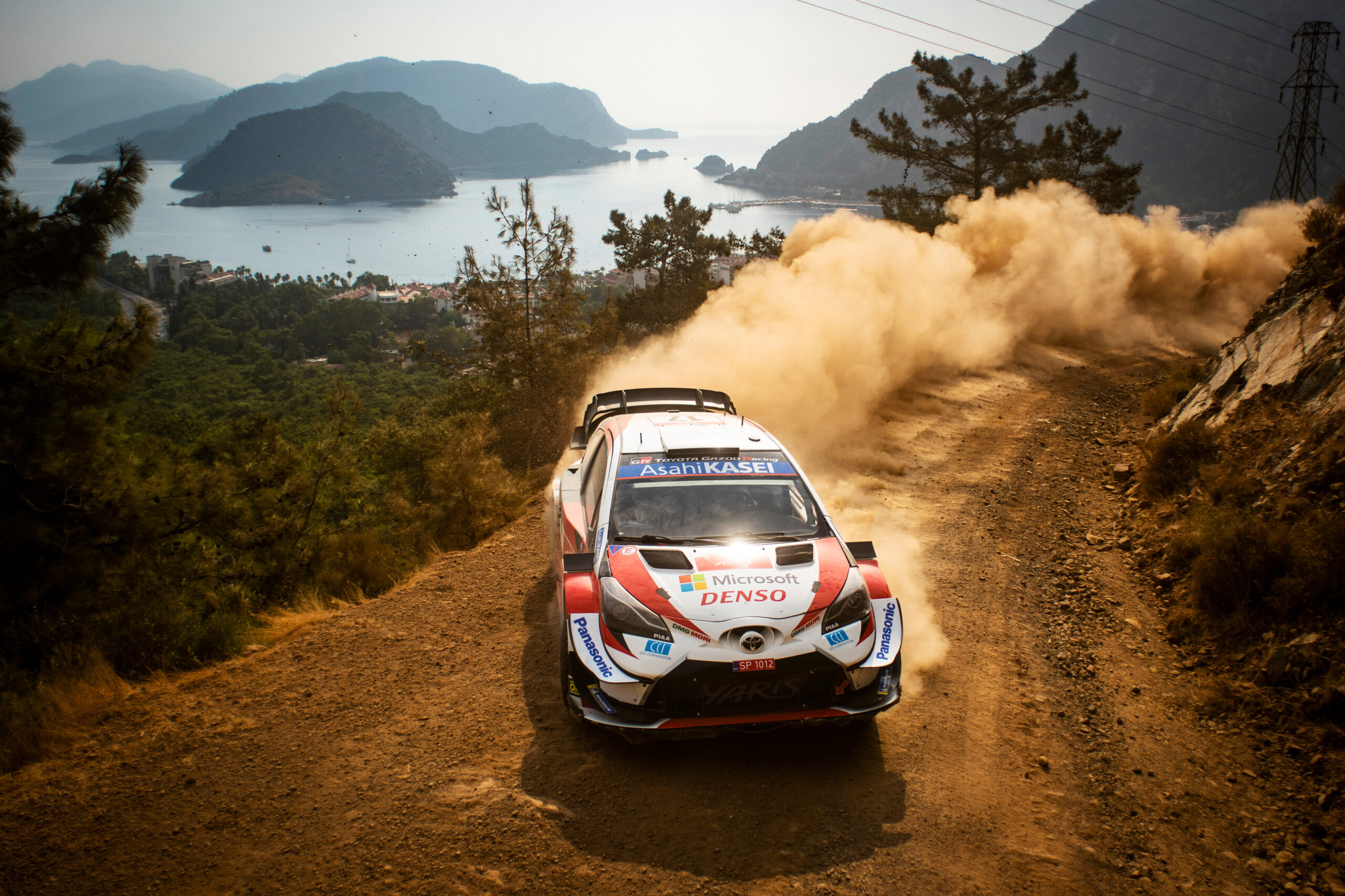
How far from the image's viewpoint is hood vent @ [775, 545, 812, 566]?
4.17m

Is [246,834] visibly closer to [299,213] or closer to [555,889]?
[555,889]

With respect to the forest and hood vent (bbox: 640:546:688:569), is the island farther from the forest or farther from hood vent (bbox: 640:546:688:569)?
hood vent (bbox: 640:546:688:569)

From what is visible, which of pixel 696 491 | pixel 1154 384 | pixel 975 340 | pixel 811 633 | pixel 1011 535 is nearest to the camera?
pixel 811 633

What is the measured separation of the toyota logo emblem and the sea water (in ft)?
76.8

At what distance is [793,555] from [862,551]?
1.94 ft

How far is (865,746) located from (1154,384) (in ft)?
46.9

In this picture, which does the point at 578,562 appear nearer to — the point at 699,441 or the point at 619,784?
the point at 619,784

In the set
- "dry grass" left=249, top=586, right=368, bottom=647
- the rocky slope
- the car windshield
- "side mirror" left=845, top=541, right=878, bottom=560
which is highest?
the rocky slope

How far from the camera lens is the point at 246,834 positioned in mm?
3492

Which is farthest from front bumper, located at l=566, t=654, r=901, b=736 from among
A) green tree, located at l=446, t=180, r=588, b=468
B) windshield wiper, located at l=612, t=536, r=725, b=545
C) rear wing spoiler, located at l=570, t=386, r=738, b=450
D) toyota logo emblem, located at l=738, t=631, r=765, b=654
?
green tree, located at l=446, t=180, r=588, b=468

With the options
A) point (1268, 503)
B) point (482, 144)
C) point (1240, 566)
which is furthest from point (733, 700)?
point (482, 144)

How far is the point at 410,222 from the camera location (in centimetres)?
8531

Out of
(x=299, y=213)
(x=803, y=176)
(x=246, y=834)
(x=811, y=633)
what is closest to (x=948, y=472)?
(x=811, y=633)

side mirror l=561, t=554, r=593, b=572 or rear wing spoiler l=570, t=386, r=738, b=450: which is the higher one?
rear wing spoiler l=570, t=386, r=738, b=450
